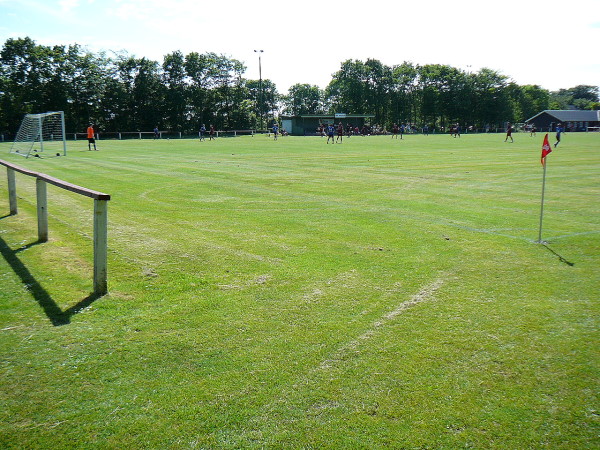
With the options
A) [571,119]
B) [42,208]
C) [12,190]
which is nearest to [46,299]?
[42,208]

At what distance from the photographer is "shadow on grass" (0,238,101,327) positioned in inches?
200

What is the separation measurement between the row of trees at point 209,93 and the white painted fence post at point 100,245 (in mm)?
79823

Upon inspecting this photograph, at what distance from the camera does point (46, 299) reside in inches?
219

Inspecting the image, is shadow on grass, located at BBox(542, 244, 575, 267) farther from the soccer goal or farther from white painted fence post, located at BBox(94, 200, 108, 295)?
the soccer goal

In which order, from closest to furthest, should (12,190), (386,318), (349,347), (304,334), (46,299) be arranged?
(349,347) < (304,334) < (386,318) < (46,299) < (12,190)

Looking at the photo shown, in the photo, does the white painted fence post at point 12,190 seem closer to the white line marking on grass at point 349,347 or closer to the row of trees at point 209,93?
the white line marking on grass at point 349,347

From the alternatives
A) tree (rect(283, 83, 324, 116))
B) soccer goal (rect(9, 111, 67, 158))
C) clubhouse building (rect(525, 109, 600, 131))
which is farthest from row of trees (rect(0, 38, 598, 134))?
soccer goal (rect(9, 111, 67, 158))

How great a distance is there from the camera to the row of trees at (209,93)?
78.0m

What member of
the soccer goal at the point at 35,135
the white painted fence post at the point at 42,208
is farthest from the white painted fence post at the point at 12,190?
the soccer goal at the point at 35,135

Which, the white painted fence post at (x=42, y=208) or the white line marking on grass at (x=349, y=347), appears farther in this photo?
the white painted fence post at (x=42, y=208)

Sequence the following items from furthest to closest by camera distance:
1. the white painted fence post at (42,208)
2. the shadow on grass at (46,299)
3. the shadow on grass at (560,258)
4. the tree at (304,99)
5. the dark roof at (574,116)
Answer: the tree at (304,99) → the dark roof at (574,116) → the white painted fence post at (42,208) → the shadow on grass at (560,258) → the shadow on grass at (46,299)

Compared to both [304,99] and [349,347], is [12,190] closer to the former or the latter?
[349,347]

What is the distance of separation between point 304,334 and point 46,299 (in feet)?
→ 10.5

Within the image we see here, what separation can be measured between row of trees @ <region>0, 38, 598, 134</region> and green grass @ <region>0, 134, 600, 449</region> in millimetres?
79004
